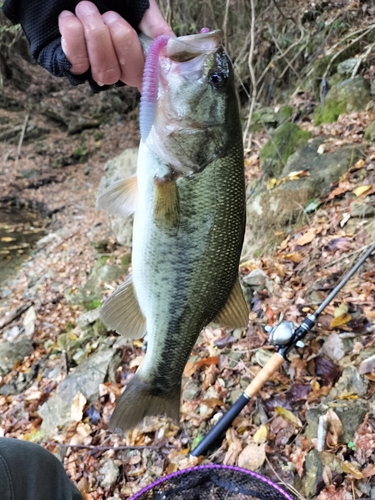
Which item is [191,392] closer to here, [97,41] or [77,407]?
[77,407]

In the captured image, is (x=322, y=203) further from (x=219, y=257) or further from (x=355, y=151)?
(x=219, y=257)

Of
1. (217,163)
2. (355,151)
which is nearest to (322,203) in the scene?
(355,151)

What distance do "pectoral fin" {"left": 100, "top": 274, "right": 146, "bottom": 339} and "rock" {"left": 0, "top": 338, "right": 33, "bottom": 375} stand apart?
473cm

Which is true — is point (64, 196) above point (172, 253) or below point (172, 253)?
below

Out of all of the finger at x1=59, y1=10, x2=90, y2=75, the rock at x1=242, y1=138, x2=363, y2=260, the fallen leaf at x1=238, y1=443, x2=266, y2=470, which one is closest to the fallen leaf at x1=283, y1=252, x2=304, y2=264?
the rock at x1=242, y1=138, x2=363, y2=260

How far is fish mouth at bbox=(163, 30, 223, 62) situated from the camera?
4.94ft

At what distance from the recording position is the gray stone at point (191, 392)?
145 inches

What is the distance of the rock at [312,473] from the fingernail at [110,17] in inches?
108

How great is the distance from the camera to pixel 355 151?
525cm

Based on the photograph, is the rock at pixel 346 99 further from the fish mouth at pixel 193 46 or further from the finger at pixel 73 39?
the finger at pixel 73 39

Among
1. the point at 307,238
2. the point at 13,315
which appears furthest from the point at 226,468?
the point at 13,315

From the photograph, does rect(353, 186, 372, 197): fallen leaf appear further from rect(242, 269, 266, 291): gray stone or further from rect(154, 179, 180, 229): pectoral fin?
rect(154, 179, 180, 229): pectoral fin

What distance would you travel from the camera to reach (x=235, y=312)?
5.93 feet

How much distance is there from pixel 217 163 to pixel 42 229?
1047 centimetres
